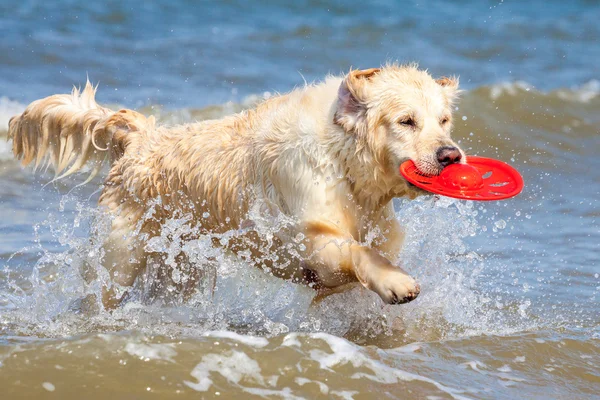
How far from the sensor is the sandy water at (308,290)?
14.7 ft

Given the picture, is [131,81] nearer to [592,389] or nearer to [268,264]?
[268,264]

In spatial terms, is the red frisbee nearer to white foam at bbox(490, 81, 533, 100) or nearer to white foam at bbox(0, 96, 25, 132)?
white foam at bbox(490, 81, 533, 100)

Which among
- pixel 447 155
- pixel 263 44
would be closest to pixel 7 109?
pixel 263 44

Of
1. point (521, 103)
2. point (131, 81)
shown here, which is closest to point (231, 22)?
point (131, 81)

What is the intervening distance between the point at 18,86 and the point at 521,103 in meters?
7.60

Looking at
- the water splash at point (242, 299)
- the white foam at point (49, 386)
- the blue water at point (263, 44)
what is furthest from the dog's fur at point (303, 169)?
the blue water at point (263, 44)

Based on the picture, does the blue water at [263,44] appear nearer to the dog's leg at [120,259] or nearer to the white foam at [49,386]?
the dog's leg at [120,259]

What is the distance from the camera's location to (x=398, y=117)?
4.93 meters

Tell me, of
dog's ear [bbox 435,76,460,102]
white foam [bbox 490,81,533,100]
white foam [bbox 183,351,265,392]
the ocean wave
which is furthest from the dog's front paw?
white foam [bbox 490,81,533,100]

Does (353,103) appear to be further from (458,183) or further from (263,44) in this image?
(263,44)

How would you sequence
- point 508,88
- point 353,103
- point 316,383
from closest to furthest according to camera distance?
point 316,383, point 353,103, point 508,88

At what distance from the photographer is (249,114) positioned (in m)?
5.71

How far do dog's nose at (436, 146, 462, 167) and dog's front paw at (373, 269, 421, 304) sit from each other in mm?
650

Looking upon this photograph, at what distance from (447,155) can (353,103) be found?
655mm
